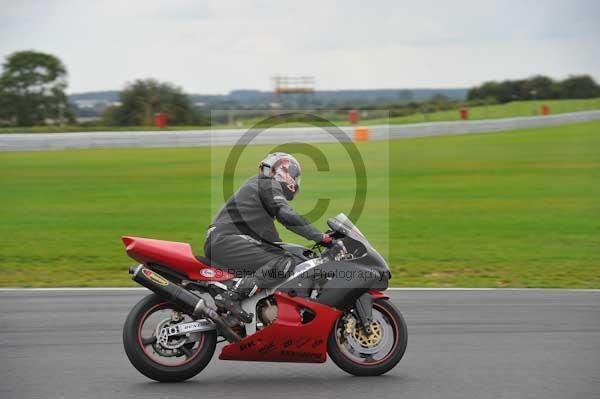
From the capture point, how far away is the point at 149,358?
21.5ft

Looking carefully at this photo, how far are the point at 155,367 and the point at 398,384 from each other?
5.76ft

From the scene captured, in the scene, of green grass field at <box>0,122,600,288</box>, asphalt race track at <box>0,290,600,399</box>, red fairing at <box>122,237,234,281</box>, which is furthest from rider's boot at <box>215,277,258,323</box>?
green grass field at <box>0,122,600,288</box>

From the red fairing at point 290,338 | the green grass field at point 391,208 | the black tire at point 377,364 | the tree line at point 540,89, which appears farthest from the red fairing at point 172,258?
the tree line at point 540,89

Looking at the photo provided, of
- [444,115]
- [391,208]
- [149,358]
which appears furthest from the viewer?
[444,115]

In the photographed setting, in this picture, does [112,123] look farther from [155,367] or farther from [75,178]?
[155,367]

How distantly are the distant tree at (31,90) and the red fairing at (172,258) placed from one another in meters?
39.7

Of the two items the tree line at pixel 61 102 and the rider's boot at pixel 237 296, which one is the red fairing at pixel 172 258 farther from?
the tree line at pixel 61 102

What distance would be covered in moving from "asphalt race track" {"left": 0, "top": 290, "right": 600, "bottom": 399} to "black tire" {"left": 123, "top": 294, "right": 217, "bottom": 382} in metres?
0.08

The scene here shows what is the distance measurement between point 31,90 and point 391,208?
3092 centimetres

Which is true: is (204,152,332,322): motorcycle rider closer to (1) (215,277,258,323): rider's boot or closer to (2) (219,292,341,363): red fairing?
(1) (215,277,258,323): rider's boot

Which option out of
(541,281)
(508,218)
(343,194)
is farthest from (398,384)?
(343,194)

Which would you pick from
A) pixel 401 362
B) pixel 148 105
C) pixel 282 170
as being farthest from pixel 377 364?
pixel 148 105

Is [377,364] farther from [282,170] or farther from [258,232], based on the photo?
[282,170]

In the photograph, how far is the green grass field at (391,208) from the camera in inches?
505
